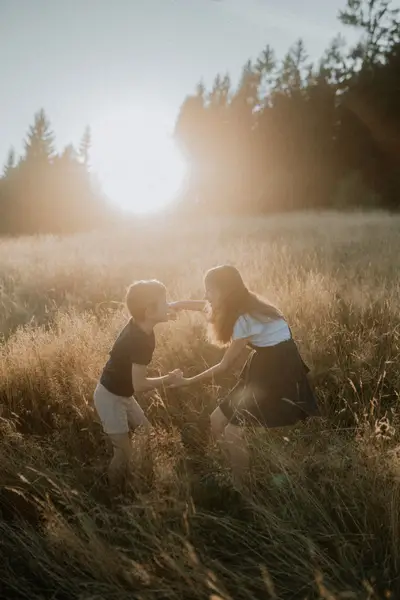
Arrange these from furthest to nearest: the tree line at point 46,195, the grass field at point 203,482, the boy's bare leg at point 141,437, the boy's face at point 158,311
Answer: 1. the tree line at point 46,195
2. the boy's face at point 158,311
3. the boy's bare leg at point 141,437
4. the grass field at point 203,482

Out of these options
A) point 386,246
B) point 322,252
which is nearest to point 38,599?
point 322,252

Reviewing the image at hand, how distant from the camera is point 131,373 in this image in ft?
10.3

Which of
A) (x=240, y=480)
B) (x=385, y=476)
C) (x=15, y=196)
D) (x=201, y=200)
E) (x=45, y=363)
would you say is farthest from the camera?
(x=15, y=196)

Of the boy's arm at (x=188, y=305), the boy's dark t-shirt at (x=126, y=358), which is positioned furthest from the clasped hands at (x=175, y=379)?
the boy's arm at (x=188, y=305)

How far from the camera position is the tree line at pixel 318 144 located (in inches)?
1041

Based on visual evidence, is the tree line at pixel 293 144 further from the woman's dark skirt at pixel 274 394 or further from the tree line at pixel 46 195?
the woman's dark skirt at pixel 274 394

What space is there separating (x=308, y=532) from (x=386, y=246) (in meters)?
7.63

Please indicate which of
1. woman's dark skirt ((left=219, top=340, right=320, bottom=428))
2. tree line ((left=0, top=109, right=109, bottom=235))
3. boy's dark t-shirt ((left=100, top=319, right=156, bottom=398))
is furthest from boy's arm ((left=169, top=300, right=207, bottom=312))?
tree line ((left=0, top=109, right=109, bottom=235))

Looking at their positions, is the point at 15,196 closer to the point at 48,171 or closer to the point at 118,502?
the point at 48,171

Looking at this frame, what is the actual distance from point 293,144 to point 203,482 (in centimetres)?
2925

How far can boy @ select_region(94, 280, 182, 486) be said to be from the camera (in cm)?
304

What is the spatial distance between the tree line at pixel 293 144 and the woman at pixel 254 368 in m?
22.9

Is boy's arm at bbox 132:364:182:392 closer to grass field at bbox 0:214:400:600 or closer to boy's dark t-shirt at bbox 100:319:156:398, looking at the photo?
boy's dark t-shirt at bbox 100:319:156:398

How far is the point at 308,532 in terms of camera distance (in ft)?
6.93
